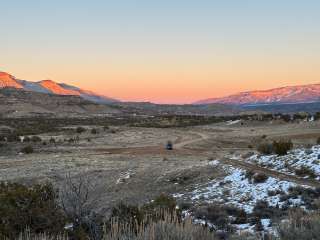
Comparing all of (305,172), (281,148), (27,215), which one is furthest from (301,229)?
(281,148)

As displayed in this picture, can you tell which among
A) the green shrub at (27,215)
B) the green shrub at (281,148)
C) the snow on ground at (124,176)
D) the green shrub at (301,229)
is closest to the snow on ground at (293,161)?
the green shrub at (281,148)

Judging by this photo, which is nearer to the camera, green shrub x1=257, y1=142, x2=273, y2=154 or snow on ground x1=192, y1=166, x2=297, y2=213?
snow on ground x1=192, y1=166, x2=297, y2=213

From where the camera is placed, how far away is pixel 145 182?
23.7 metres

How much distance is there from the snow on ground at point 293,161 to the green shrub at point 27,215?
11.6 m

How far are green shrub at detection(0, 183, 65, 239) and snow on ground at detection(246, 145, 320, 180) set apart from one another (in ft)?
38.1

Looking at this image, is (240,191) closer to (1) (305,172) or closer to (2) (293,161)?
(1) (305,172)

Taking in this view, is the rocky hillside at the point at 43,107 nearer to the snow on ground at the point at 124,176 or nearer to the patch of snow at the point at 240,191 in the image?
the snow on ground at the point at 124,176

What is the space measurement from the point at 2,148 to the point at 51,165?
506 inches

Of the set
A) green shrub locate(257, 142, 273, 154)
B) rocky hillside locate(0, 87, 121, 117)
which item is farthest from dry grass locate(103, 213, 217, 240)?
rocky hillside locate(0, 87, 121, 117)

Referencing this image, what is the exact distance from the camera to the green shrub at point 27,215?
407 inches

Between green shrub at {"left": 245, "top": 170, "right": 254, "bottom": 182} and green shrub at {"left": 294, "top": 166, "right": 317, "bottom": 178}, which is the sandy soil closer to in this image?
green shrub at {"left": 294, "top": 166, "right": 317, "bottom": 178}

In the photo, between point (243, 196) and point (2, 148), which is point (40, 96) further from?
point (243, 196)

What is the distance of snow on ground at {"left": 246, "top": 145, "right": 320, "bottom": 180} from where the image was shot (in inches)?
806

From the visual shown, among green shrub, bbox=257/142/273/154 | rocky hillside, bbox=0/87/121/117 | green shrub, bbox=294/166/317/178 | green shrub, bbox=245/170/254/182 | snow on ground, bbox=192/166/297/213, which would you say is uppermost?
rocky hillside, bbox=0/87/121/117
